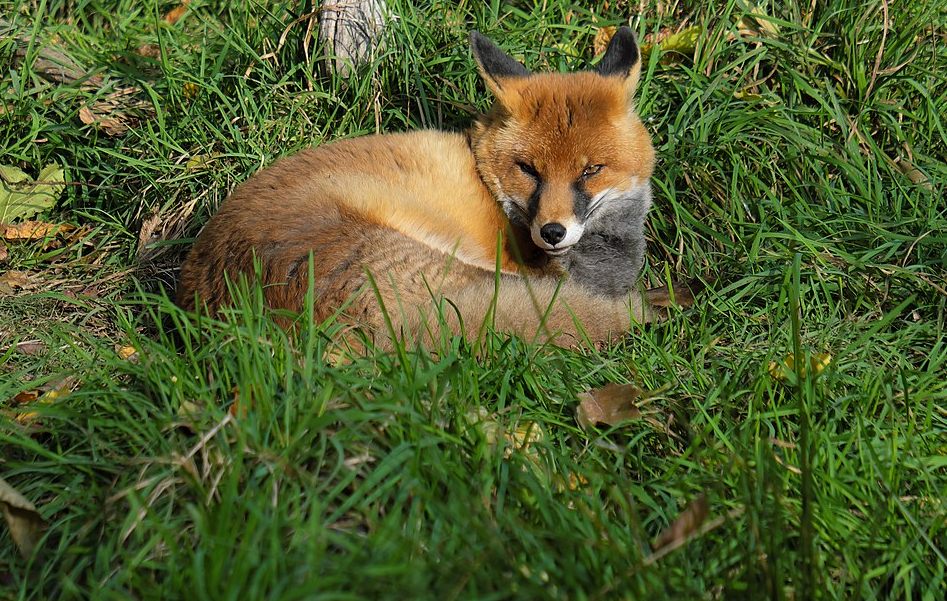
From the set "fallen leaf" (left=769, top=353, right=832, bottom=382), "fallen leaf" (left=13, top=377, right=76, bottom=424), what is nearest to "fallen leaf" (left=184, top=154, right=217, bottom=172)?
"fallen leaf" (left=13, top=377, right=76, bottom=424)

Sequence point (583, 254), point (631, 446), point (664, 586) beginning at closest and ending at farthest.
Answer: point (664, 586) → point (631, 446) → point (583, 254)

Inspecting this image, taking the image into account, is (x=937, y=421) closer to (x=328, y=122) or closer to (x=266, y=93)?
(x=328, y=122)

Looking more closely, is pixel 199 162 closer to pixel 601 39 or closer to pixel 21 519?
pixel 601 39

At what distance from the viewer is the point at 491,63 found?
3.74 meters

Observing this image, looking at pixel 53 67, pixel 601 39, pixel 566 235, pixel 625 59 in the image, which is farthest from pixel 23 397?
pixel 601 39

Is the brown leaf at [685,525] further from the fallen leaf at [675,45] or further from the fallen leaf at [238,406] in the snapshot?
the fallen leaf at [675,45]

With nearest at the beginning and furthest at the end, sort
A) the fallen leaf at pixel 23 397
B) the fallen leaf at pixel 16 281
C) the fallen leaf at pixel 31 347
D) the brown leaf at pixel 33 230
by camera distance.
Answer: the fallen leaf at pixel 23 397 < the fallen leaf at pixel 31 347 < the fallen leaf at pixel 16 281 < the brown leaf at pixel 33 230

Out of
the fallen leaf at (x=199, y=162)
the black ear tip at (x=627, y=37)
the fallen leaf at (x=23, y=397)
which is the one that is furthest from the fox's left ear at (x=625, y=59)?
the fallen leaf at (x=23, y=397)

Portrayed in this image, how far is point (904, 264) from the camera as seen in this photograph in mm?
3449

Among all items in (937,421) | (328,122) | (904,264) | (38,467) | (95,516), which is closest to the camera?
(95,516)

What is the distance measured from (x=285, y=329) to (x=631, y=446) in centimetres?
120

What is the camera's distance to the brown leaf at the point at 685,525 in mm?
1911

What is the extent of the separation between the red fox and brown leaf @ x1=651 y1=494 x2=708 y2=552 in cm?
98

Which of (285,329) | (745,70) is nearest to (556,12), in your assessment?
(745,70)
